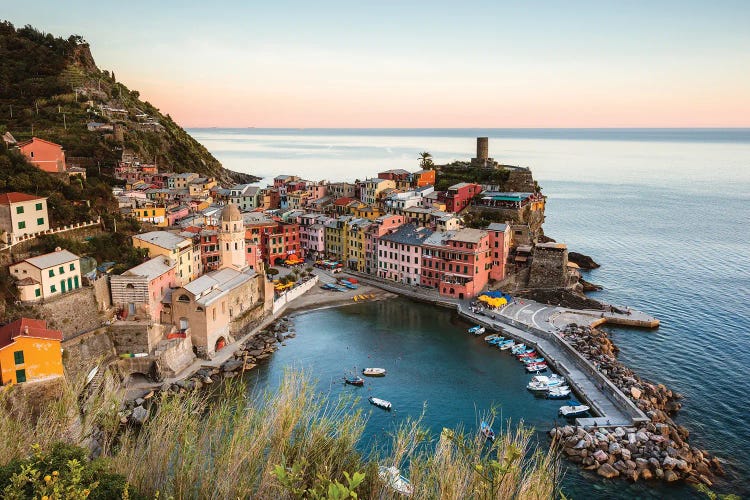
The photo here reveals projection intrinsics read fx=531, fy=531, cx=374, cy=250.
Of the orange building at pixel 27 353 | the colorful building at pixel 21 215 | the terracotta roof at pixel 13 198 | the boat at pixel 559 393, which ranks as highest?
the terracotta roof at pixel 13 198

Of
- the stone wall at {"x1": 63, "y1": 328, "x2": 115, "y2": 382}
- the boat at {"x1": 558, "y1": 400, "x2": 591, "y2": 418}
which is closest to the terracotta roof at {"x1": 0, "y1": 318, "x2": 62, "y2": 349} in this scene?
the stone wall at {"x1": 63, "y1": 328, "x2": 115, "y2": 382}

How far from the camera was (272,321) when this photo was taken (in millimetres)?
45938

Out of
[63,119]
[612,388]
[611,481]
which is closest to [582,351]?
[612,388]

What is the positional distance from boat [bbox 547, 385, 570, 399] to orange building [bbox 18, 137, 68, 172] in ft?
145

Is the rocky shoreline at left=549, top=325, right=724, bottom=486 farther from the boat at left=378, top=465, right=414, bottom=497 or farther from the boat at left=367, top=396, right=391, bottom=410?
the boat at left=378, top=465, right=414, bottom=497

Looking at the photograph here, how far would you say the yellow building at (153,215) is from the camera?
54.2 meters

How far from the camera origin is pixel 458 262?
Answer: 51.2 m

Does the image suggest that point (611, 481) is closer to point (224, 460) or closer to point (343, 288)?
point (224, 460)

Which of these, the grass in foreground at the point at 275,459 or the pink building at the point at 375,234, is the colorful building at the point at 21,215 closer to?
the grass in foreground at the point at 275,459

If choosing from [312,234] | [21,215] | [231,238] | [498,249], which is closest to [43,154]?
[21,215]

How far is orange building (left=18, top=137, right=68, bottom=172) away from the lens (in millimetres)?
45844

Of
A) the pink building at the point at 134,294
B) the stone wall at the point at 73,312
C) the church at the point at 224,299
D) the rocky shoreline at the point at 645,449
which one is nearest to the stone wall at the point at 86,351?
the stone wall at the point at 73,312

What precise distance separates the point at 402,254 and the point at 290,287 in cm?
1210

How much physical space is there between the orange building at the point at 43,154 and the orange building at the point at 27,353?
23.4 meters
